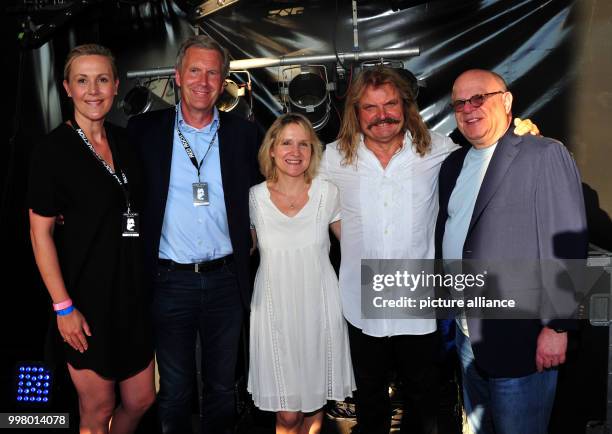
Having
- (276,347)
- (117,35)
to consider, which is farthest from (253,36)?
(276,347)

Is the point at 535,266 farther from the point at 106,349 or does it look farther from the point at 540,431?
the point at 106,349

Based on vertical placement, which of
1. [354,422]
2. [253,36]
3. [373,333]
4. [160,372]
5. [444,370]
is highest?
[253,36]

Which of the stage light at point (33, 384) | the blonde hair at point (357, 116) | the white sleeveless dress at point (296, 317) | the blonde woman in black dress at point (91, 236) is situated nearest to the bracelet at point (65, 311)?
the blonde woman in black dress at point (91, 236)

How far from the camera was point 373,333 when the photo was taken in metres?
2.34

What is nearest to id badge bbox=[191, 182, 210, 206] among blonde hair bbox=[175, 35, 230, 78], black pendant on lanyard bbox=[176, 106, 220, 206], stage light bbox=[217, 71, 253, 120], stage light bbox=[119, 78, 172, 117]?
black pendant on lanyard bbox=[176, 106, 220, 206]

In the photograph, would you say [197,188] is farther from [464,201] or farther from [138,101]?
[138,101]

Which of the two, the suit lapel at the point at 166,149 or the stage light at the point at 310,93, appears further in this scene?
the stage light at the point at 310,93

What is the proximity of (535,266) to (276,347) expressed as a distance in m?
1.05

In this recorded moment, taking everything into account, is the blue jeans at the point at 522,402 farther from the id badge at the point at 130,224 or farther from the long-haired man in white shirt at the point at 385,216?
the id badge at the point at 130,224

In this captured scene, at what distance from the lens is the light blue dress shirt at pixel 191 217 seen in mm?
2254

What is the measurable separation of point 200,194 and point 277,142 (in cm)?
39

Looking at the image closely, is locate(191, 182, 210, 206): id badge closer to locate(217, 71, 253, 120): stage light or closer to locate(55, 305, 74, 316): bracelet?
locate(55, 305, 74, 316): bracelet

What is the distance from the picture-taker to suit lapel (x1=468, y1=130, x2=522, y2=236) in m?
1.93

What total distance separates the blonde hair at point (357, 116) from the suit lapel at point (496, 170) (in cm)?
43
